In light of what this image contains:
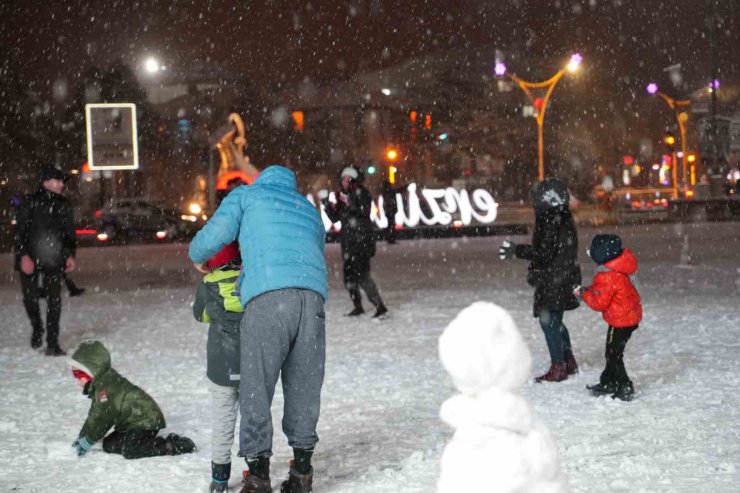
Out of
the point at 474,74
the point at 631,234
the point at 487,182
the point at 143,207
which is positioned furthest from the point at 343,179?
the point at 474,74

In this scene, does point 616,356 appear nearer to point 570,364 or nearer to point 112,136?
point 570,364

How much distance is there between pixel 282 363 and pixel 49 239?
5567mm

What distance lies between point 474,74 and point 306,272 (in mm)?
84228

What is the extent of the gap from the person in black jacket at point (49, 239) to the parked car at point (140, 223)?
25.1 metres

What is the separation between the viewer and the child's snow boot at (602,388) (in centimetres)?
753

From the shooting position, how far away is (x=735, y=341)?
10.1 m

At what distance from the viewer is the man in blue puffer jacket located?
5023 mm

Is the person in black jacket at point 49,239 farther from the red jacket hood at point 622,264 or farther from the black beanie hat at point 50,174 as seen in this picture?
the red jacket hood at point 622,264

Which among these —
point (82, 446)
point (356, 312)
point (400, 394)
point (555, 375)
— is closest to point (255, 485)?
point (82, 446)

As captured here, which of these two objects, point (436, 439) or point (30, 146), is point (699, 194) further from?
point (436, 439)

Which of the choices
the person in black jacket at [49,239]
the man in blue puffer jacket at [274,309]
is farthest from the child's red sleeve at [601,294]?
the person in black jacket at [49,239]

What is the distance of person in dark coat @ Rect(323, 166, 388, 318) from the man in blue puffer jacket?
6749 mm

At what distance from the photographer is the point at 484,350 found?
2.76 meters

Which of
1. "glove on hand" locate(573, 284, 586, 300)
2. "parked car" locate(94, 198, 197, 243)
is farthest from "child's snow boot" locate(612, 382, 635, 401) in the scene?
"parked car" locate(94, 198, 197, 243)
